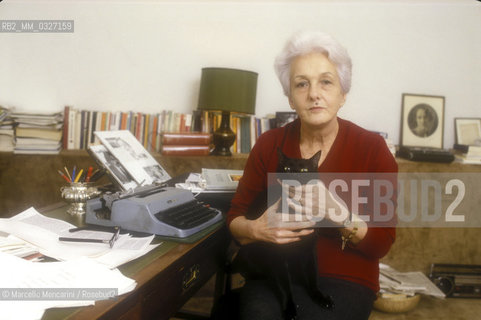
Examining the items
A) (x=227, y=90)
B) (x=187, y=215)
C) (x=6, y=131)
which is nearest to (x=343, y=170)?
(x=187, y=215)

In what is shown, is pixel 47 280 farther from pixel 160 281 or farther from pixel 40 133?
pixel 40 133

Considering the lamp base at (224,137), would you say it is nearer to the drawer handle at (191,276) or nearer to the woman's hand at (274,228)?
the woman's hand at (274,228)

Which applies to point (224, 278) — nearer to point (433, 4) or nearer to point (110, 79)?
point (110, 79)

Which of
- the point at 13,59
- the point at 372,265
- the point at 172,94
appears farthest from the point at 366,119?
the point at 13,59

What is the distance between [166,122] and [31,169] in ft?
2.63

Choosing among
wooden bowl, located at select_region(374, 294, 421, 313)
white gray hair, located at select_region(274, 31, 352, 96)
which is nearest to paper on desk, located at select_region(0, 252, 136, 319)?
white gray hair, located at select_region(274, 31, 352, 96)

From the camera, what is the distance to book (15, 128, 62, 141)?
2.09 meters

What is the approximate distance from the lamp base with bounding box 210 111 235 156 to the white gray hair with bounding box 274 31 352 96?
892mm

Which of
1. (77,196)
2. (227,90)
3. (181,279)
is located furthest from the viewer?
(227,90)

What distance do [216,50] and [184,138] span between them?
70 cm

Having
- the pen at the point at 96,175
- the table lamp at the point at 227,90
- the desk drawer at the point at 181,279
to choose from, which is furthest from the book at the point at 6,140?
the desk drawer at the point at 181,279

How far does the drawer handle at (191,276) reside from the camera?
110cm

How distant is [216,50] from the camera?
2.45 m
